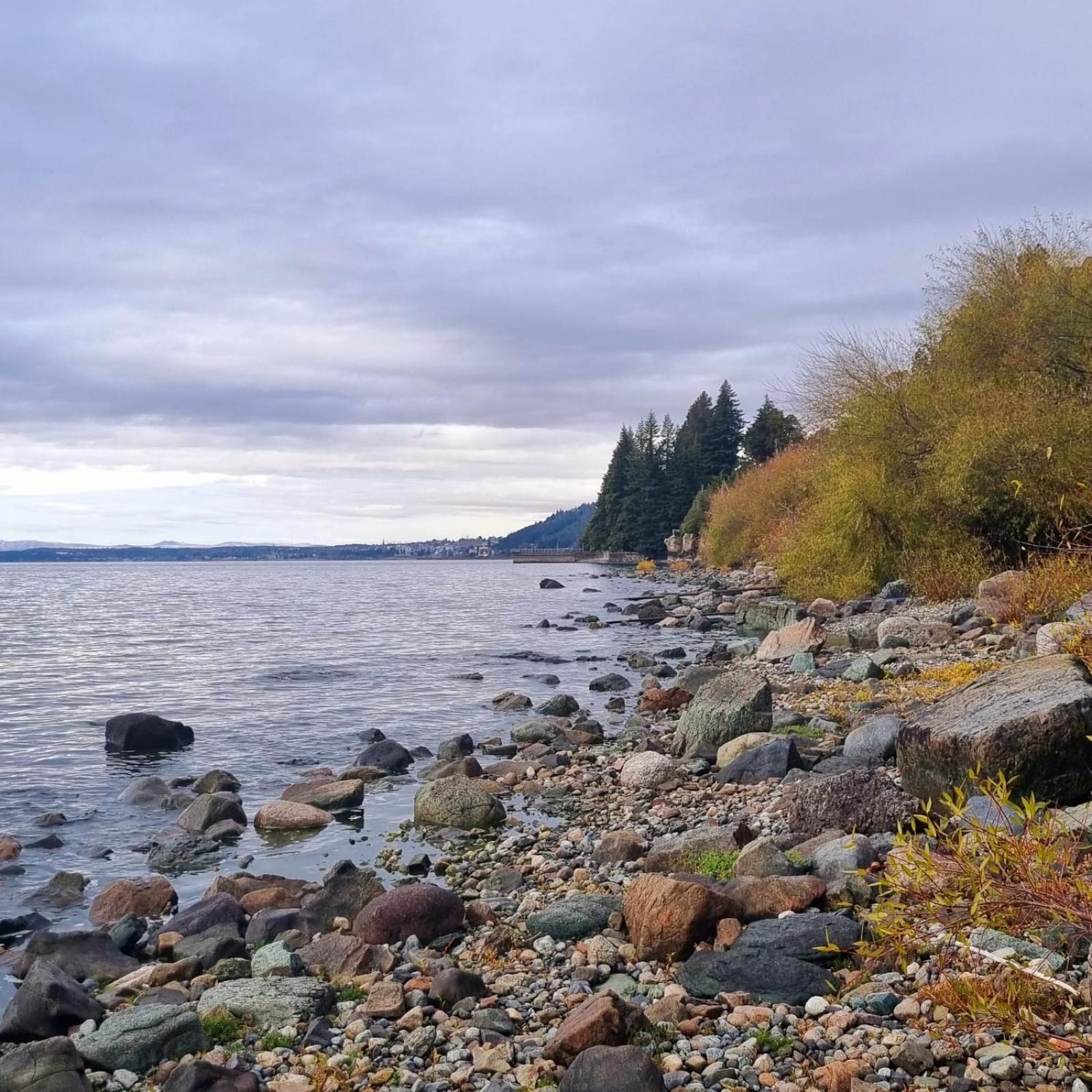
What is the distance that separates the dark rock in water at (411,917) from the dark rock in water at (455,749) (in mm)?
7929

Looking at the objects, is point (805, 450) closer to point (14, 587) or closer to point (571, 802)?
point (571, 802)

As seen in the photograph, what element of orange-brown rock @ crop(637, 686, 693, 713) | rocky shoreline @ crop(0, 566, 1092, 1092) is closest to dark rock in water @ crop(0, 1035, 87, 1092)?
rocky shoreline @ crop(0, 566, 1092, 1092)

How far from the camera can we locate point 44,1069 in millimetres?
6047

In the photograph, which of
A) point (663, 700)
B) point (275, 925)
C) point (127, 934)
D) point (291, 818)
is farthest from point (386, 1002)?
point (663, 700)

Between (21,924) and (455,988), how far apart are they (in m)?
5.09

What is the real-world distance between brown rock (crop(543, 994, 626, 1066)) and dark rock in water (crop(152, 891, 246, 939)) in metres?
A: 4.16

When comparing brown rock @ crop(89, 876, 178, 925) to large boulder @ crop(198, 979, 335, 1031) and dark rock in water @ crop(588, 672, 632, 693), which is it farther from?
dark rock in water @ crop(588, 672, 632, 693)

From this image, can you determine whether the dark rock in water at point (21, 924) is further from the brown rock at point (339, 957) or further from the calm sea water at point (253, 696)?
the brown rock at point (339, 957)

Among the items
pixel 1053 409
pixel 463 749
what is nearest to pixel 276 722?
pixel 463 749

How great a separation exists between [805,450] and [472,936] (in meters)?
46.3

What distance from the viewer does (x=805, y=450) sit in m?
51.5

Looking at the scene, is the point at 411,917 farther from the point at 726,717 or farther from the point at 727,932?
the point at 726,717

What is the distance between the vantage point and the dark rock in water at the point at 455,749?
54.7 ft

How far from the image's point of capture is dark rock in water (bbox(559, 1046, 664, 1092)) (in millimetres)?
5129
